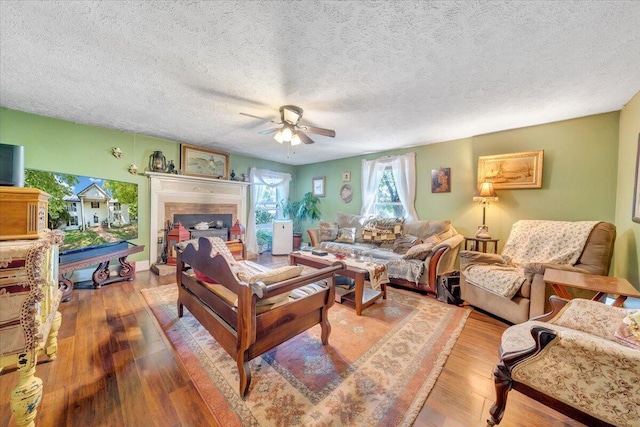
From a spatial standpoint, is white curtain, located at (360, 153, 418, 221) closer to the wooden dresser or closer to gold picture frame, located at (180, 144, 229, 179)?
gold picture frame, located at (180, 144, 229, 179)

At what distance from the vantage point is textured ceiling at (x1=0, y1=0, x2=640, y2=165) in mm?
1352

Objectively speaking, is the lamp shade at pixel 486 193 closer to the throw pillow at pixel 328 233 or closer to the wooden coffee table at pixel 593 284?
the wooden coffee table at pixel 593 284

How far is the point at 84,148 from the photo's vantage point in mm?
3373

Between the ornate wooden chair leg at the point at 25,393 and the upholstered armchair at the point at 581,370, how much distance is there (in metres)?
2.31

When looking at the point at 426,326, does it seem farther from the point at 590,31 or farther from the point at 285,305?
the point at 590,31

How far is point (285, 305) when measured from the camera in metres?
1.58

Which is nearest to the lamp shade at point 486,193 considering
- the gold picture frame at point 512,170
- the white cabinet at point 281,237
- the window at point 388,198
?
the gold picture frame at point 512,170

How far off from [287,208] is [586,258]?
5.27 m

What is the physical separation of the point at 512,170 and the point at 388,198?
204 cm

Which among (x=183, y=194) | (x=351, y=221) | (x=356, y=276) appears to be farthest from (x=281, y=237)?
(x=356, y=276)

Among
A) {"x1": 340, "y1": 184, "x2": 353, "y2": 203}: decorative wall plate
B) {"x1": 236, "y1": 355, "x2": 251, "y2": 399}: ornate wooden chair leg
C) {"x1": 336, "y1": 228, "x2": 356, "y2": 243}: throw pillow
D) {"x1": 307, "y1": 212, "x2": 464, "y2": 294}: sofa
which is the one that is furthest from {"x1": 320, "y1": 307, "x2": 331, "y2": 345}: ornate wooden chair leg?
{"x1": 340, "y1": 184, "x2": 353, "y2": 203}: decorative wall plate

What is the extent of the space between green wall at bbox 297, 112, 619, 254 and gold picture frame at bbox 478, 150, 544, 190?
0.10 metres

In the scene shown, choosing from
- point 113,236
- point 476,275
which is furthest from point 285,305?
point 113,236

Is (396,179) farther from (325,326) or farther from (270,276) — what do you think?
(270,276)
